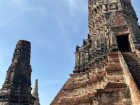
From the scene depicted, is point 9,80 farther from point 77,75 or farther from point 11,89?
point 77,75

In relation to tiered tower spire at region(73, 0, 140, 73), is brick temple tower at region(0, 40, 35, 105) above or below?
below

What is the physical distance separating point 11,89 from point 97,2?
54.5ft

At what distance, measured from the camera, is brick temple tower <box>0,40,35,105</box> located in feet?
57.7

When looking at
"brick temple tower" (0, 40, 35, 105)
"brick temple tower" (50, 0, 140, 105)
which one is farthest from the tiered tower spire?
"brick temple tower" (0, 40, 35, 105)

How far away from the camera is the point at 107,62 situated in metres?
12.4

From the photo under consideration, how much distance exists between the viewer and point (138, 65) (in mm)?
9719

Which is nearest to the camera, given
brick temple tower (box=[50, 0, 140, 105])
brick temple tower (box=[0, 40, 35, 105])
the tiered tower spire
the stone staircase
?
brick temple tower (box=[50, 0, 140, 105])

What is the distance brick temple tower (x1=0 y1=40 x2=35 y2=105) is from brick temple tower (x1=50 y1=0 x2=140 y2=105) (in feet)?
19.2

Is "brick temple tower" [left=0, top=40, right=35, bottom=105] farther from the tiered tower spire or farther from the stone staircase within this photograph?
the stone staircase

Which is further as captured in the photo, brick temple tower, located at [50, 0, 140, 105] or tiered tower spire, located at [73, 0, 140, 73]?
tiered tower spire, located at [73, 0, 140, 73]

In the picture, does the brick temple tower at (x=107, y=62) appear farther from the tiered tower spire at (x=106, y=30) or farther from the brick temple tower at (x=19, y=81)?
the brick temple tower at (x=19, y=81)

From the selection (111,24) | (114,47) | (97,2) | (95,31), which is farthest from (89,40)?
(97,2)

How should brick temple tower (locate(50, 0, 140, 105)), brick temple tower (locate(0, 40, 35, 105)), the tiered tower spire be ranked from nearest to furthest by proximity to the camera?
brick temple tower (locate(50, 0, 140, 105))
the tiered tower spire
brick temple tower (locate(0, 40, 35, 105))

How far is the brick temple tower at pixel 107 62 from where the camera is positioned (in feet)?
26.5
